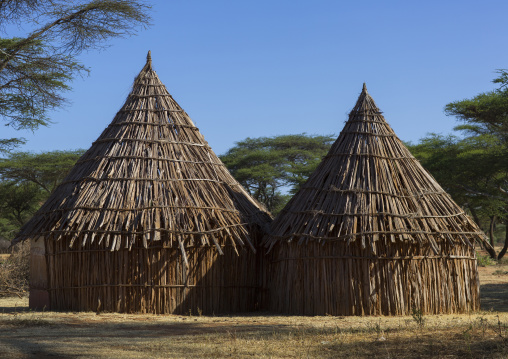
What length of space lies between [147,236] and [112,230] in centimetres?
64

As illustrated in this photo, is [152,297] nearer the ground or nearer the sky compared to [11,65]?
nearer the ground

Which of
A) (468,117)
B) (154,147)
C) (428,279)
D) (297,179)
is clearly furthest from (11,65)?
(297,179)

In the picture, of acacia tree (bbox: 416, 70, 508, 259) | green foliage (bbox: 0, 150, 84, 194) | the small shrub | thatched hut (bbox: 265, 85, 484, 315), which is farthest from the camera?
green foliage (bbox: 0, 150, 84, 194)

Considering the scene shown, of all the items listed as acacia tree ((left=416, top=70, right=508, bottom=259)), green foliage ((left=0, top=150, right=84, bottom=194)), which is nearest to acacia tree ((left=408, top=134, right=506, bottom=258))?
acacia tree ((left=416, top=70, right=508, bottom=259))

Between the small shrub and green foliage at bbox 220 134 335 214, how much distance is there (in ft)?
49.4

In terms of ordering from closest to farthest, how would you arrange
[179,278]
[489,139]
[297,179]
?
[179,278] < [489,139] < [297,179]

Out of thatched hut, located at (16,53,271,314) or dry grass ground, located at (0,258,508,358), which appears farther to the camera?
thatched hut, located at (16,53,271,314)

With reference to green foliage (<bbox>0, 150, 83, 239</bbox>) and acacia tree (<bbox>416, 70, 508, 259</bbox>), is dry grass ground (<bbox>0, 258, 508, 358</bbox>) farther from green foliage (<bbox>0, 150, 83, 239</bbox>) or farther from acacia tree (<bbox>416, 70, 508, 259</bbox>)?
green foliage (<bbox>0, 150, 83, 239</bbox>)

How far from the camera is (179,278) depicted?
11789mm

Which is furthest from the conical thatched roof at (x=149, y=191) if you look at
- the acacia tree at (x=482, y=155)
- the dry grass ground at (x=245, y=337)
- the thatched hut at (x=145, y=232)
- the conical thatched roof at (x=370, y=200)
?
the acacia tree at (x=482, y=155)

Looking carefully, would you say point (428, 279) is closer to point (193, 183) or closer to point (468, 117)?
point (193, 183)

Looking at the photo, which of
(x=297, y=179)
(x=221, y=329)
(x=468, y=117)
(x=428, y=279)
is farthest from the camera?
(x=297, y=179)

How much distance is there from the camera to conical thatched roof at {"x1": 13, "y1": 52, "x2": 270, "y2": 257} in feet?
37.6

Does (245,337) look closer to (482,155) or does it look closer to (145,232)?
(145,232)
